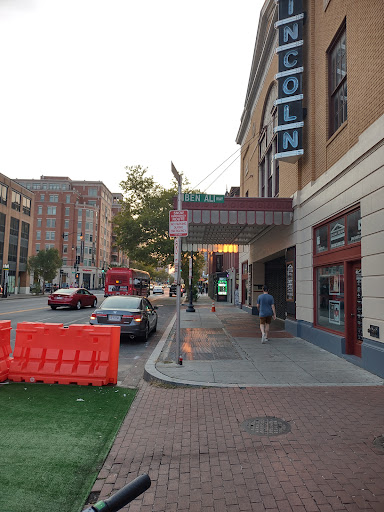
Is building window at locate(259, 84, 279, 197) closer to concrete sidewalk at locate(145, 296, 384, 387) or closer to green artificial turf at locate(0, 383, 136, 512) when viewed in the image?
concrete sidewalk at locate(145, 296, 384, 387)

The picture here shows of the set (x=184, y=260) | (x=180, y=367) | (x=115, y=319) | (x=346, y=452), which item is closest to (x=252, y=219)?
(x=115, y=319)

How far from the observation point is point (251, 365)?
8531 mm

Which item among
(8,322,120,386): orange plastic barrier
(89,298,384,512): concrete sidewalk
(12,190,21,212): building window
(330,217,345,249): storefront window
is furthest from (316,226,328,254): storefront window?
(12,190,21,212): building window

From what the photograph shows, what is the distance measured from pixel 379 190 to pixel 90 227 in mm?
84929

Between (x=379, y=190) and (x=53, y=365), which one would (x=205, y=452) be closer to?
(x=53, y=365)

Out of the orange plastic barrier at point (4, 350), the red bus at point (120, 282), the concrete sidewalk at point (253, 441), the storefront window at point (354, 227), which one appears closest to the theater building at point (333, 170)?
the storefront window at point (354, 227)

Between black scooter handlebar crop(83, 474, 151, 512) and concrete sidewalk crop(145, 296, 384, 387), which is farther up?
black scooter handlebar crop(83, 474, 151, 512)

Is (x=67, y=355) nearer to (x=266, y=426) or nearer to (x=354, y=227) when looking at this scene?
(x=266, y=426)

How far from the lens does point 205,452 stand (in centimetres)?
423

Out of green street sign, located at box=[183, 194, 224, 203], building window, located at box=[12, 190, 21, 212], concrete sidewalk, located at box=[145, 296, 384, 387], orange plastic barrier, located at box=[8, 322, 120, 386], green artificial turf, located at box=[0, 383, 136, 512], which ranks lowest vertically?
green artificial turf, located at box=[0, 383, 136, 512]

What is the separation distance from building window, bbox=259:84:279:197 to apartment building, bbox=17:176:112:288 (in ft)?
221

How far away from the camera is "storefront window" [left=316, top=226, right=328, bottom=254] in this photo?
11078 millimetres

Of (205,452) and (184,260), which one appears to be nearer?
(205,452)

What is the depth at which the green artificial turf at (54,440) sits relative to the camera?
3318 mm
